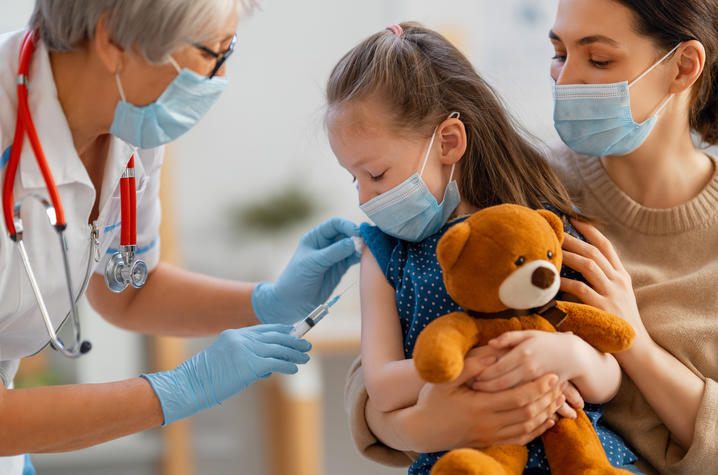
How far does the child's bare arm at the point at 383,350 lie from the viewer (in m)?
1.21

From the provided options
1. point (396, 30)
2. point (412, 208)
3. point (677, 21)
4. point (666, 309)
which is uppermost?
point (396, 30)

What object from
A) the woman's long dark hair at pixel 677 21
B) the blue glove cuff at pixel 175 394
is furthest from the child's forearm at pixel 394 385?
Answer: the woman's long dark hair at pixel 677 21

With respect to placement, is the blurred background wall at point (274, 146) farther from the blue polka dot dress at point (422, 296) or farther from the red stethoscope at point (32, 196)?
the red stethoscope at point (32, 196)

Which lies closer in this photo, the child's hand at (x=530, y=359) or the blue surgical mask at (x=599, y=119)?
the child's hand at (x=530, y=359)

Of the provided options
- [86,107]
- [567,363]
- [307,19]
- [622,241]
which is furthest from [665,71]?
[307,19]

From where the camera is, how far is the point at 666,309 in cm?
137

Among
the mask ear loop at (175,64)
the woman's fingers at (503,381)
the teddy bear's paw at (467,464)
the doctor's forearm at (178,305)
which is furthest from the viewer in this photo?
the doctor's forearm at (178,305)

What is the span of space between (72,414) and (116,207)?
1.52ft

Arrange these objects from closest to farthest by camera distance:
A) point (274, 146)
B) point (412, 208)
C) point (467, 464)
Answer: point (467, 464) < point (412, 208) < point (274, 146)

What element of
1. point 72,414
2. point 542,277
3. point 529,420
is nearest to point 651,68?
point 542,277

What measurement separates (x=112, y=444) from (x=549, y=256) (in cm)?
265

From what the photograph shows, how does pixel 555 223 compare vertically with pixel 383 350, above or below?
above

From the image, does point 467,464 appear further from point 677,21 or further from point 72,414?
point 677,21

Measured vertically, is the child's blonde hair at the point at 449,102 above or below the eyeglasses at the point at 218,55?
below
